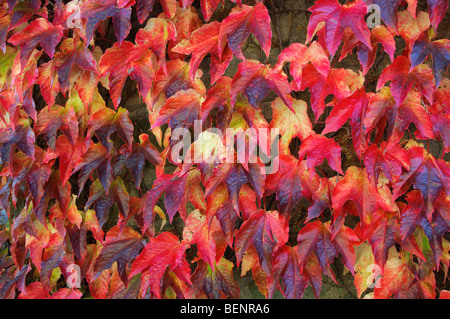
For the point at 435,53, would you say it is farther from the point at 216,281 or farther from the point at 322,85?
the point at 216,281

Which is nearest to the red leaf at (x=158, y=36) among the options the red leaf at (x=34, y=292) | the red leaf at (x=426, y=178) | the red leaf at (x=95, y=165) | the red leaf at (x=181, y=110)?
the red leaf at (x=181, y=110)

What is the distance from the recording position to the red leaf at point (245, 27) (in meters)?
0.91

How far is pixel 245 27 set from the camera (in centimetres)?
92

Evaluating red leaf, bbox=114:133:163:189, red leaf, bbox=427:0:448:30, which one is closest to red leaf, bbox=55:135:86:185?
red leaf, bbox=114:133:163:189

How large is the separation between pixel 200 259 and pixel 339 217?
0.44m

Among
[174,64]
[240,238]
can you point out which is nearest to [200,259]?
[240,238]

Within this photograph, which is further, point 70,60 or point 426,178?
point 70,60

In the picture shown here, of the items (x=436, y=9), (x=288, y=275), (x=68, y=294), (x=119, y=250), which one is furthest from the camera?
(x=68, y=294)

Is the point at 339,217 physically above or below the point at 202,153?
below

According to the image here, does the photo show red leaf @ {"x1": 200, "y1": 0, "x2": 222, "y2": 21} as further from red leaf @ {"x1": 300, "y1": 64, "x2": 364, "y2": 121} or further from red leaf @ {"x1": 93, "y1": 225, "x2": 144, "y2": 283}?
red leaf @ {"x1": 93, "y1": 225, "x2": 144, "y2": 283}

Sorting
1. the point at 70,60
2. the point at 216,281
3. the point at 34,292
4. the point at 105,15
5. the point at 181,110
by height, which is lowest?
the point at 34,292

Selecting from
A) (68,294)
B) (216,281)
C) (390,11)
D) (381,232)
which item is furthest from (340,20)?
(68,294)
